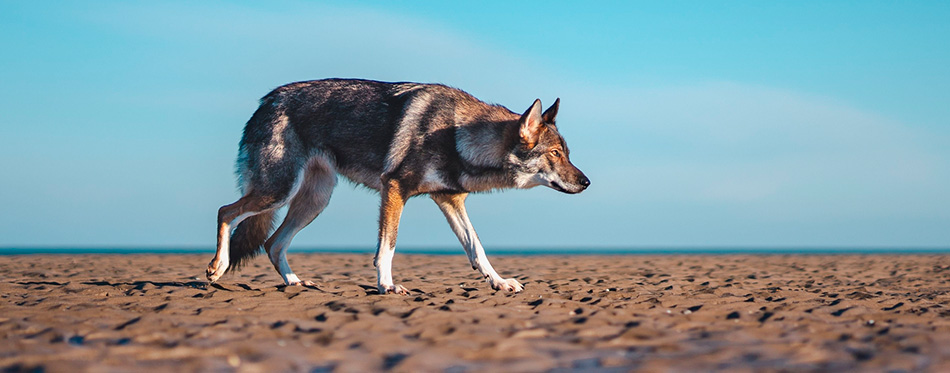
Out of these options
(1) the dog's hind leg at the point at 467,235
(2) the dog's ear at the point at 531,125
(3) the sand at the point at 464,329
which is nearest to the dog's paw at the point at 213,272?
(3) the sand at the point at 464,329

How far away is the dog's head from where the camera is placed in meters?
7.07

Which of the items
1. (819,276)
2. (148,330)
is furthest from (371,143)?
(819,276)

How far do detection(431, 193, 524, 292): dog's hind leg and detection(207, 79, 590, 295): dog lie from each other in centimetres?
1

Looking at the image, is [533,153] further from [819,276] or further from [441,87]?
[819,276]

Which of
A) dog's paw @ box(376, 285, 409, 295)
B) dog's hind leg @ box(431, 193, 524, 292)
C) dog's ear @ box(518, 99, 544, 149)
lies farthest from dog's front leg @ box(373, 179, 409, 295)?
dog's ear @ box(518, 99, 544, 149)

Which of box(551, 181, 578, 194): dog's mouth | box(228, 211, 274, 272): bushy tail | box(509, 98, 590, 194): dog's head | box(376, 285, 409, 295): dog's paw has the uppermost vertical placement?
box(509, 98, 590, 194): dog's head

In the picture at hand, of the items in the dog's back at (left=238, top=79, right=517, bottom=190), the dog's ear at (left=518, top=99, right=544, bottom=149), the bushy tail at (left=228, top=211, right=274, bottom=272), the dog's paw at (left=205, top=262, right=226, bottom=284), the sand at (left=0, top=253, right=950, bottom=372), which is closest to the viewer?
the sand at (left=0, top=253, right=950, bottom=372)

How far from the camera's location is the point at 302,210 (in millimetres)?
7637

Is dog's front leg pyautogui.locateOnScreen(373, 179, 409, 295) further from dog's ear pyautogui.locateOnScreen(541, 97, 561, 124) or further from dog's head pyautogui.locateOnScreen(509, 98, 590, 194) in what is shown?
dog's ear pyautogui.locateOnScreen(541, 97, 561, 124)

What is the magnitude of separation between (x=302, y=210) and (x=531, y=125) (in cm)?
259

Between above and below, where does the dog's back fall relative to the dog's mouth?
above

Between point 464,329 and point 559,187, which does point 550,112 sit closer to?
point 559,187

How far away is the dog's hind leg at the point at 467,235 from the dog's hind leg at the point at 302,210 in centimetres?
116

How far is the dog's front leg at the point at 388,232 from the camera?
6.75 meters
